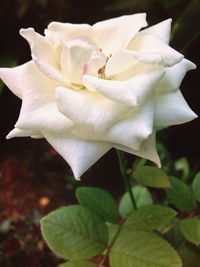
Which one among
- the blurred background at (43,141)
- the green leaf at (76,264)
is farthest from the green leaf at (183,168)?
the green leaf at (76,264)

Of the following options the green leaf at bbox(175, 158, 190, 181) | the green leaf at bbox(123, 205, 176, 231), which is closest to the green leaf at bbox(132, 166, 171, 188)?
the green leaf at bbox(123, 205, 176, 231)

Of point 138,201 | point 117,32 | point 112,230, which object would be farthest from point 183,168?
point 117,32

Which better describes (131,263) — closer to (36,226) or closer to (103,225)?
(103,225)

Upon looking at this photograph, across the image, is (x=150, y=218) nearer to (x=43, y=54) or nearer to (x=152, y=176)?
(x=152, y=176)

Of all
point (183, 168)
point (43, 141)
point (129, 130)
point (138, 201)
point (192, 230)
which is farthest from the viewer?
point (43, 141)

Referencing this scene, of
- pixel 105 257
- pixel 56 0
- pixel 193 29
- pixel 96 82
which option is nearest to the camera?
pixel 96 82

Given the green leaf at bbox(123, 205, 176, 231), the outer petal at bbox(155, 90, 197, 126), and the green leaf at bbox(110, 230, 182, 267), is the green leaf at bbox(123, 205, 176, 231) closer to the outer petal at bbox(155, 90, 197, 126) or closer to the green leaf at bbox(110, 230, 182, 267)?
the green leaf at bbox(110, 230, 182, 267)

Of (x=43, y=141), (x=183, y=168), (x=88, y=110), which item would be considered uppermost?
(x=88, y=110)

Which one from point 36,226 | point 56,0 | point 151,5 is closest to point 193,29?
point 151,5
